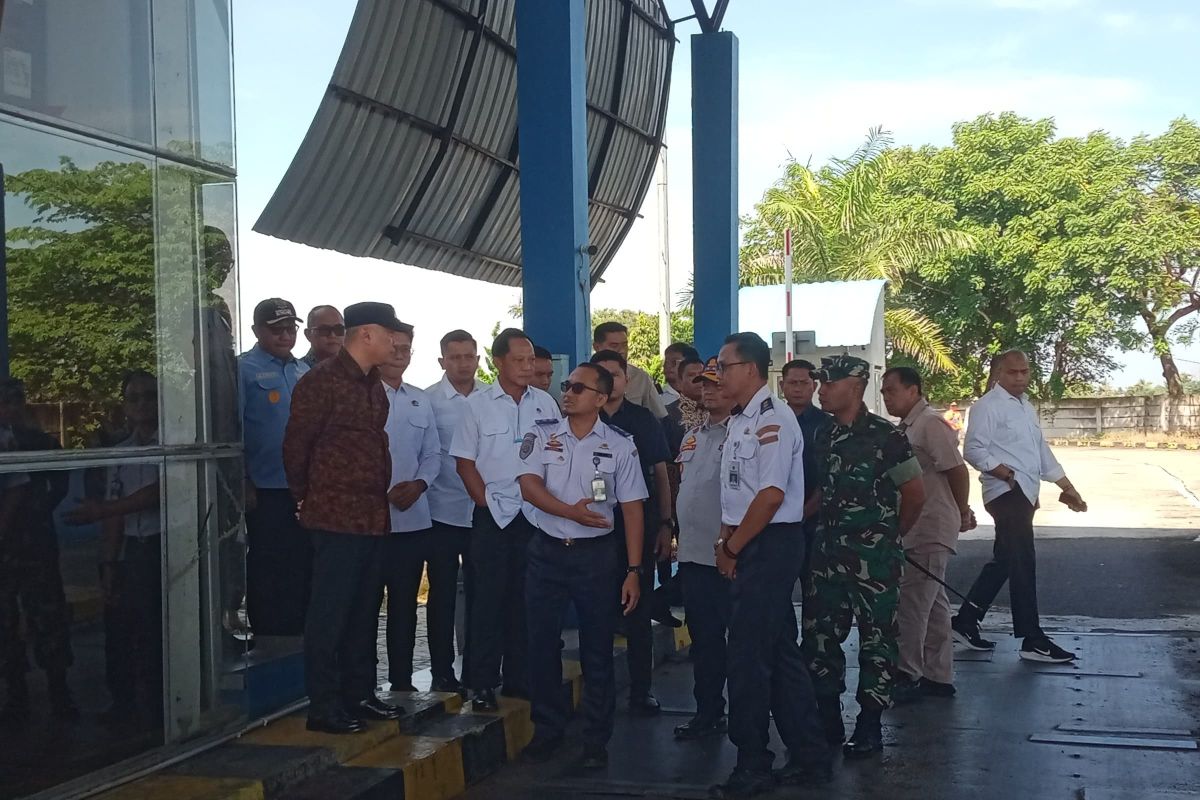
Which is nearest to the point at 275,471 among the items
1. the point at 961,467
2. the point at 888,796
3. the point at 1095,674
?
the point at 888,796

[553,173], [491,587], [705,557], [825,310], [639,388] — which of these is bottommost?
[491,587]

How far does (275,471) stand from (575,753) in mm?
1964

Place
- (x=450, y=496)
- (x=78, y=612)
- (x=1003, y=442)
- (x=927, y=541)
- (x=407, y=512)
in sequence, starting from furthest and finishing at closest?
(x=1003, y=442), (x=927, y=541), (x=450, y=496), (x=407, y=512), (x=78, y=612)

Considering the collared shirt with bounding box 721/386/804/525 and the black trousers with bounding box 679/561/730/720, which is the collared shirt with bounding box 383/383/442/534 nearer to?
the black trousers with bounding box 679/561/730/720

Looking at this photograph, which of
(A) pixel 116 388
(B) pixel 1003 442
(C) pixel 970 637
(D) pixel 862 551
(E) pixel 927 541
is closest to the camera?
(A) pixel 116 388

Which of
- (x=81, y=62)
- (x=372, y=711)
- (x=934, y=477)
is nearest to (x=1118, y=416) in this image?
(x=934, y=477)

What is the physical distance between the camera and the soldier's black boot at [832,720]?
Answer: 245 inches

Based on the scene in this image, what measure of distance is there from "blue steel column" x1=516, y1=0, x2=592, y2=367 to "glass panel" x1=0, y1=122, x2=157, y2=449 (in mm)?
3316

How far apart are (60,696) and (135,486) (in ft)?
2.82

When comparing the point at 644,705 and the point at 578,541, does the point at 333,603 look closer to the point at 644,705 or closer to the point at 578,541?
the point at 578,541

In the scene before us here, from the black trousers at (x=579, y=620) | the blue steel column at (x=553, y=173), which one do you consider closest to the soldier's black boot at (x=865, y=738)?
the black trousers at (x=579, y=620)

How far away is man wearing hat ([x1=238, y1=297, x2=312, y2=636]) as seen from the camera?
6031 mm

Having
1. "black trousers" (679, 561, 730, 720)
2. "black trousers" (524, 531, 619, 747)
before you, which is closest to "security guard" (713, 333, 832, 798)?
"black trousers" (524, 531, 619, 747)

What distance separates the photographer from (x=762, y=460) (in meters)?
5.39
